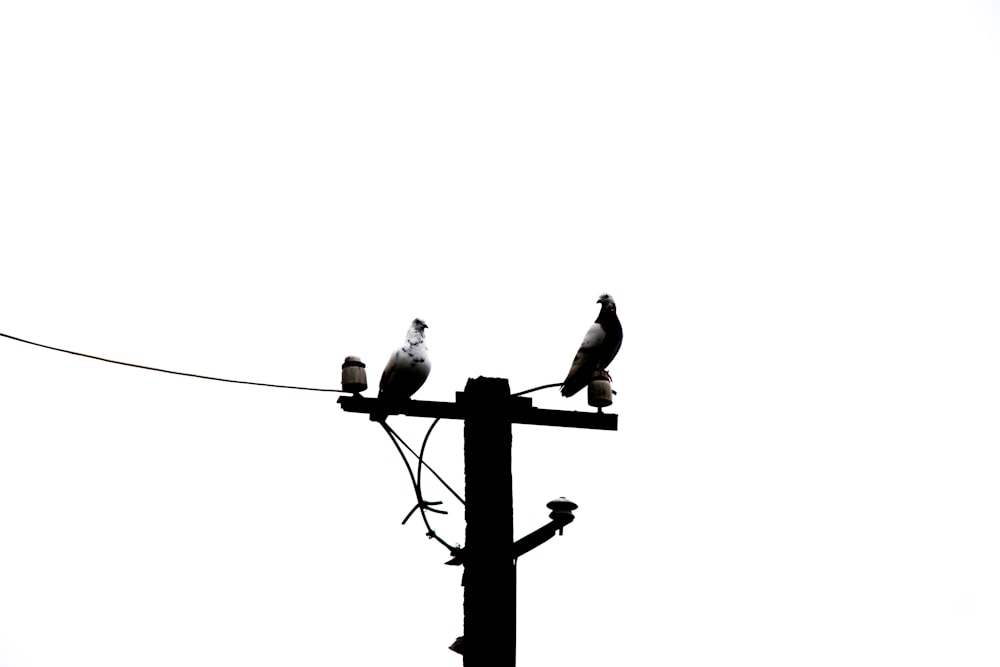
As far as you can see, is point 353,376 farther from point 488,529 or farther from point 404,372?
point 488,529

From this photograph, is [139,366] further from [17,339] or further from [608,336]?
Answer: [608,336]

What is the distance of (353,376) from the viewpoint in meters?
5.65

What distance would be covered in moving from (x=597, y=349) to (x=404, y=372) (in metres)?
1.08

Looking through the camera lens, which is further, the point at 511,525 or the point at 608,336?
the point at 608,336

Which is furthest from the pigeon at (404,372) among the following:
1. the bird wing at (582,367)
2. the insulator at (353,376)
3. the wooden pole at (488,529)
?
the bird wing at (582,367)

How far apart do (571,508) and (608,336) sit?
1133 mm

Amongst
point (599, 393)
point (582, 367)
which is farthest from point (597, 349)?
point (599, 393)

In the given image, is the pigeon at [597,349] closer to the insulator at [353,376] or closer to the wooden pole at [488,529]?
the wooden pole at [488,529]

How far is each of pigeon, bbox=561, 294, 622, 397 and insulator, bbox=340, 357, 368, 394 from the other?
42.1 inches

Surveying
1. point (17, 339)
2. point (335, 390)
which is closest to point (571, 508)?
point (335, 390)

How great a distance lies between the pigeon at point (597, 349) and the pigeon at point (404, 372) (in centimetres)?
76

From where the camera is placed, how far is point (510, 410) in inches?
217

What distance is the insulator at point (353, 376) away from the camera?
222 inches

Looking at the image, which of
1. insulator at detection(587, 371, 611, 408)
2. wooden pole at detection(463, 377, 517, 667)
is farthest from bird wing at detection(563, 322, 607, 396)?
wooden pole at detection(463, 377, 517, 667)
